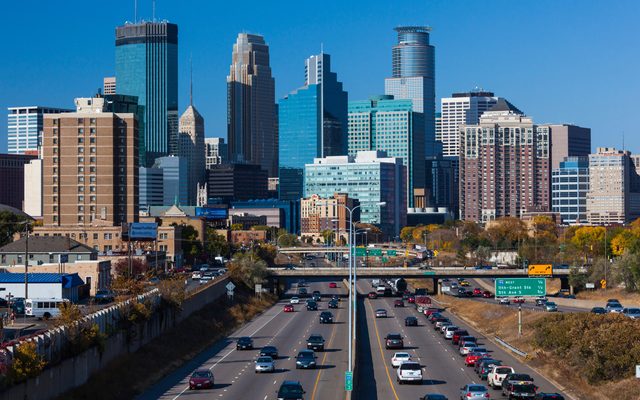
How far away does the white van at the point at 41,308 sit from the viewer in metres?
96.4

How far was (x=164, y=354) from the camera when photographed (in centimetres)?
8669

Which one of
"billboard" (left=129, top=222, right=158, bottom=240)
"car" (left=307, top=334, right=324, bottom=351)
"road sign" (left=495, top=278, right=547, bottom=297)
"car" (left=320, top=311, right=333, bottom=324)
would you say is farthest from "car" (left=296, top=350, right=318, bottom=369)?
"billboard" (left=129, top=222, right=158, bottom=240)

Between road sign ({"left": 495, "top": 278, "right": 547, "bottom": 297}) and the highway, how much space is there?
48.1 ft

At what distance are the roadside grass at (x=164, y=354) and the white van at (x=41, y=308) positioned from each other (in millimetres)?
8656

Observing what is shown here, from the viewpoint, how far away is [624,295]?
14812cm

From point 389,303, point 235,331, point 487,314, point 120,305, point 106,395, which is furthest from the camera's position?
point 389,303

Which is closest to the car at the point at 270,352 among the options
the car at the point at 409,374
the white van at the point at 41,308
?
the car at the point at 409,374

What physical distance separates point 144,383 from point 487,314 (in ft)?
194

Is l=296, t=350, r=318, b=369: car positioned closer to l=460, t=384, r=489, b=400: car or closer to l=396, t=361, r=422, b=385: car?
l=396, t=361, r=422, b=385: car

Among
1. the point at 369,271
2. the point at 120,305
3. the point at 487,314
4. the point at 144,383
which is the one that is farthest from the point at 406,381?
the point at 369,271

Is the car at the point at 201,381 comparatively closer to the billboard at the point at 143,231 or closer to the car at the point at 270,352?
the car at the point at 270,352

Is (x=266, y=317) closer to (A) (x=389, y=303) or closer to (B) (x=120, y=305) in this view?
(A) (x=389, y=303)

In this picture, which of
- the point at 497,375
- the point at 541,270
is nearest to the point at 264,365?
the point at 497,375

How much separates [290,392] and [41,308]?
4209 centimetres
